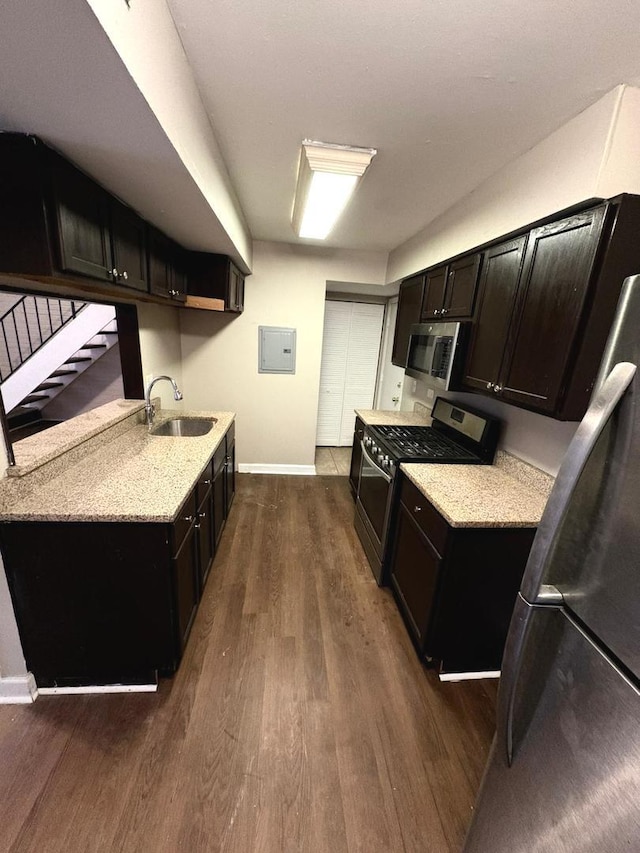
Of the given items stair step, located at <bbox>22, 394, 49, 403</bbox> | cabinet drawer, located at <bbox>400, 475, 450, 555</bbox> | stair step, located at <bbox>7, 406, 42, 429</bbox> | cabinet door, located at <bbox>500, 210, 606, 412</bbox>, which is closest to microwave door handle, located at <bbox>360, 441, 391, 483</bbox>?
cabinet drawer, located at <bbox>400, 475, 450, 555</bbox>

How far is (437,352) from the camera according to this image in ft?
7.54

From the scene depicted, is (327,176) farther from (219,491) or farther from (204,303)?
(219,491)

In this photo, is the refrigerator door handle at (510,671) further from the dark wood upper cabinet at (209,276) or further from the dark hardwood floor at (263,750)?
the dark wood upper cabinet at (209,276)

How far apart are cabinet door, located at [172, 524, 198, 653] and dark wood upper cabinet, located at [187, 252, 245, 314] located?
1917mm

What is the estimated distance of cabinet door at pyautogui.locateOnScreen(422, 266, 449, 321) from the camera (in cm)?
238

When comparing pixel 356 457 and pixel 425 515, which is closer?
pixel 425 515

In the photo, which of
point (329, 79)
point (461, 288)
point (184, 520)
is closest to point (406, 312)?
point (461, 288)

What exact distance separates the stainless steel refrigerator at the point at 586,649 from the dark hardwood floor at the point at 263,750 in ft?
2.24

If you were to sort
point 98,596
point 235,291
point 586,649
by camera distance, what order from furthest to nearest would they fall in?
point 235,291 → point 98,596 → point 586,649

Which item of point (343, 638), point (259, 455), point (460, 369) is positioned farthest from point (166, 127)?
point (259, 455)

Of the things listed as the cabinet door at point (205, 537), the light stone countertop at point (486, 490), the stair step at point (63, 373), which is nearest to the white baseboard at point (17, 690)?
the cabinet door at point (205, 537)

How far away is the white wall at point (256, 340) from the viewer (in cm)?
347

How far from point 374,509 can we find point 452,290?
1646 millimetres

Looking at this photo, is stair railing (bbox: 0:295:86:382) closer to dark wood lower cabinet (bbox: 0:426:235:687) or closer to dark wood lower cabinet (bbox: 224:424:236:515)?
dark wood lower cabinet (bbox: 224:424:236:515)
